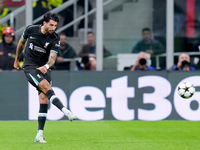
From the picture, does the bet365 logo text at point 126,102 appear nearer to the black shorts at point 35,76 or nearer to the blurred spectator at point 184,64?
the blurred spectator at point 184,64

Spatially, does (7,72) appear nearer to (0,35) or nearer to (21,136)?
(0,35)

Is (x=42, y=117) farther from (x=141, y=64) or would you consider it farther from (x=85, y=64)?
(x=141, y=64)

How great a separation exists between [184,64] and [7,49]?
4279mm

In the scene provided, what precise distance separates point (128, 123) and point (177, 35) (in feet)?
9.00

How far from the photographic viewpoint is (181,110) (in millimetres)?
11289

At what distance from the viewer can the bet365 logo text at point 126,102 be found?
11281 millimetres

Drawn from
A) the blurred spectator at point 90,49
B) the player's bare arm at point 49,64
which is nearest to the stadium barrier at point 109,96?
the blurred spectator at point 90,49

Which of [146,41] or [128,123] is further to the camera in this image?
[146,41]

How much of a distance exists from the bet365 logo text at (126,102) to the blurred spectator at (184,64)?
17.0 inches

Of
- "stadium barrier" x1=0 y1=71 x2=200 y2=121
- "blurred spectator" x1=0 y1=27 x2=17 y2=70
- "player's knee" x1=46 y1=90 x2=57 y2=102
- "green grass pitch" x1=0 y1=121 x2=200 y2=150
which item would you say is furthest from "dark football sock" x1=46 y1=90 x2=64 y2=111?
"blurred spectator" x1=0 y1=27 x2=17 y2=70

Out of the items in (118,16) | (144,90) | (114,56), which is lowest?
(144,90)

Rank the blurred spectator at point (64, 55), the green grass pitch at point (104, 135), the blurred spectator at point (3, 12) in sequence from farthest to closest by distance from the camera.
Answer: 1. the blurred spectator at point (64, 55)
2. the blurred spectator at point (3, 12)
3. the green grass pitch at point (104, 135)

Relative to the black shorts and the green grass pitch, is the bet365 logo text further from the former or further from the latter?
the black shorts

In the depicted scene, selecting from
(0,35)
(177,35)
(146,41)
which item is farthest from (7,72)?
(177,35)
